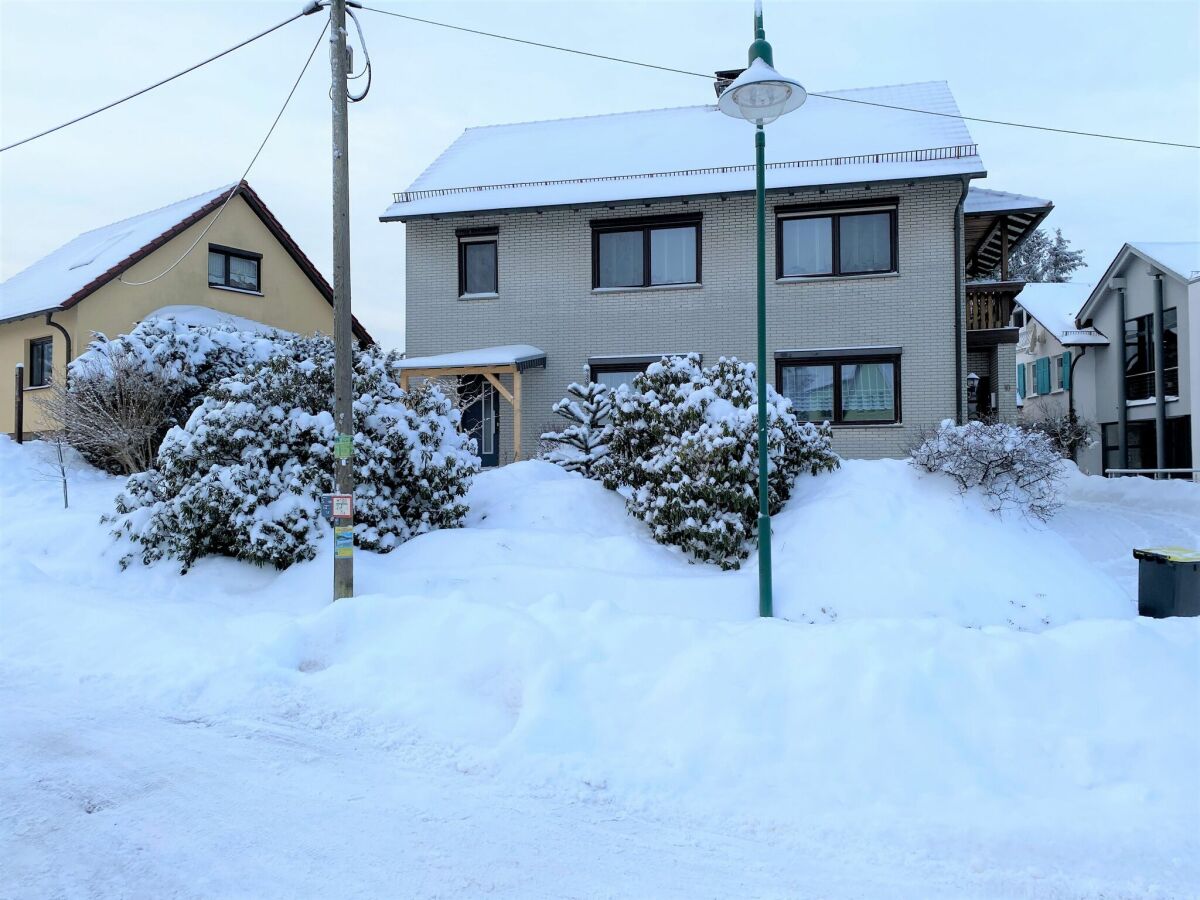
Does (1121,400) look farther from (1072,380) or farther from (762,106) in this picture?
(762,106)

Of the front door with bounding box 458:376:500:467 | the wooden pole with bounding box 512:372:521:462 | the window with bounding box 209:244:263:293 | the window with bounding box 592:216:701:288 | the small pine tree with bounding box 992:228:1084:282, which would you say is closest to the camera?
the wooden pole with bounding box 512:372:521:462

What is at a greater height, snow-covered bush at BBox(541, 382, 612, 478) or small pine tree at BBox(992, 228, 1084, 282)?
small pine tree at BBox(992, 228, 1084, 282)

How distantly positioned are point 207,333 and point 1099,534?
15.4m

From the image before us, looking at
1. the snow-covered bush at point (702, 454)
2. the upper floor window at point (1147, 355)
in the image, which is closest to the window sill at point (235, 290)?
the snow-covered bush at point (702, 454)

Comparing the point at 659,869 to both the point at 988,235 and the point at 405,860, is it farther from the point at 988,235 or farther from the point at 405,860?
the point at 988,235

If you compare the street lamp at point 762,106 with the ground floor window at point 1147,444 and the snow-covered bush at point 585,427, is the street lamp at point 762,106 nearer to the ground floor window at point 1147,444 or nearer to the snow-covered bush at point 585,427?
the snow-covered bush at point 585,427

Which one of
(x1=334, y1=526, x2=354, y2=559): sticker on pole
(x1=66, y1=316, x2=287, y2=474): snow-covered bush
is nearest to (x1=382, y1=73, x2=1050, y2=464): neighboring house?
(x1=66, y1=316, x2=287, y2=474): snow-covered bush

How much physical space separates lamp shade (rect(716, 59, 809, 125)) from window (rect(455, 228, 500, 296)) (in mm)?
11957

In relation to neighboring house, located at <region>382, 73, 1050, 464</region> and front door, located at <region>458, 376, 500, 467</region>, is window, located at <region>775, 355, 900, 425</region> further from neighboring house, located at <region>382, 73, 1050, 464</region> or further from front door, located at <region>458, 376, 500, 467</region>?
front door, located at <region>458, 376, 500, 467</region>

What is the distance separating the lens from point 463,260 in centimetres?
1855

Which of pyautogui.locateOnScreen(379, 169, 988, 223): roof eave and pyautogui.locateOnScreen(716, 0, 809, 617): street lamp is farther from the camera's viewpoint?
pyautogui.locateOnScreen(379, 169, 988, 223): roof eave

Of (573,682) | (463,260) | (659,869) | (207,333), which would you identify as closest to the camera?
(659,869)

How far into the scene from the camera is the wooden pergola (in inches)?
641

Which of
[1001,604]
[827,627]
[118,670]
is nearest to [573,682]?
[827,627]
